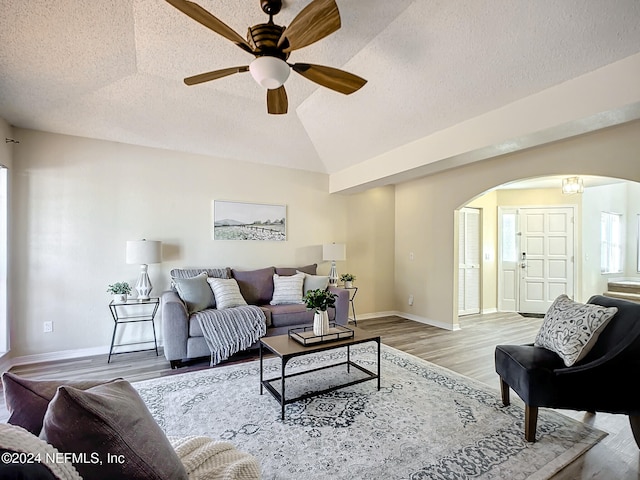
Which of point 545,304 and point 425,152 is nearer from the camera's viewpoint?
point 425,152

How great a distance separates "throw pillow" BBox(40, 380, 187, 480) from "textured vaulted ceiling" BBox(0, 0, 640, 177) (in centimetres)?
257

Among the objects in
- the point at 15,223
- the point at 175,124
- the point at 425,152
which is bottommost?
the point at 15,223

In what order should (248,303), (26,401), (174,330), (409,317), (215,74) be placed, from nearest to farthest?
1. (26,401)
2. (215,74)
3. (174,330)
4. (248,303)
5. (409,317)

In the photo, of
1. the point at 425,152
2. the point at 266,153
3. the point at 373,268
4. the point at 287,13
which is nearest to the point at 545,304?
the point at 373,268

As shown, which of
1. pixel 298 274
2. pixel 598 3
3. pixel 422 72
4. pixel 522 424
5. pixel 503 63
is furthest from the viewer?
pixel 298 274

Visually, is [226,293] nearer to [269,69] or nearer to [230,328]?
[230,328]

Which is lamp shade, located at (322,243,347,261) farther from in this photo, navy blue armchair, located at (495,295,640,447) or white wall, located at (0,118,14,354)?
white wall, located at (0,118,14,354)

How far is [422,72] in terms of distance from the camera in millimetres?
2861

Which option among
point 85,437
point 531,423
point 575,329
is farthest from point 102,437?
point 575,329

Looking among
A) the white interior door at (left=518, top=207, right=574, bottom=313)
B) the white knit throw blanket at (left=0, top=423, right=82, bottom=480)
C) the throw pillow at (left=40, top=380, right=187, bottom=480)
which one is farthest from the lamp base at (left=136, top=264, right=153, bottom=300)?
the white interior door at (left=518, top=207, right=574, bottom=313)

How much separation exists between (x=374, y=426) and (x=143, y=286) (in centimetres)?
306

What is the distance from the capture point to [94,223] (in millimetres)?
3783

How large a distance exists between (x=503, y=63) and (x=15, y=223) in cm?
507

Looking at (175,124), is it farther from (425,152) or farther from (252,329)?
(425,152)
